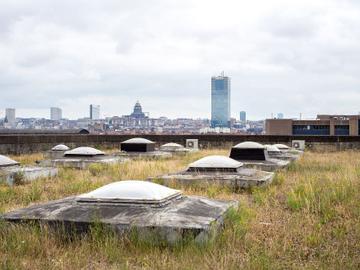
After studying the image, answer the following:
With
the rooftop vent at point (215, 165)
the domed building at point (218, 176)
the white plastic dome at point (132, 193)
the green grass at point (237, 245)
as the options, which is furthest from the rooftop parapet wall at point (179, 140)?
the white plastic dome at point (132, 193)

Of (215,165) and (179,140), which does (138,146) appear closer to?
(179,140)

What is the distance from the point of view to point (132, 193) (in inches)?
290

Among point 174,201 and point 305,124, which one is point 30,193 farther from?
point 305,124

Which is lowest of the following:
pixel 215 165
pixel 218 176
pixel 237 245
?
pixel 237 245

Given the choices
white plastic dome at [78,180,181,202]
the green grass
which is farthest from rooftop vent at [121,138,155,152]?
white plastic dome at [78,180,181,202]

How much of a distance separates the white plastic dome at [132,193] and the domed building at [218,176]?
407cm

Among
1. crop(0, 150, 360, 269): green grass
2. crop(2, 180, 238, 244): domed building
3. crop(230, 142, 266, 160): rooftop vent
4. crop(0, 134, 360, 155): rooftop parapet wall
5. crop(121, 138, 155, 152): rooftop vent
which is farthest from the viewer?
crop(0, 134, 360, 155): rooftop parapet wall

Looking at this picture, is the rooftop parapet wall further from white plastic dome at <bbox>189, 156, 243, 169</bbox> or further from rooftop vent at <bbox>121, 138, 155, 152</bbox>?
white plastic dome at <bbox>189, 156, 243, 169</bbox>

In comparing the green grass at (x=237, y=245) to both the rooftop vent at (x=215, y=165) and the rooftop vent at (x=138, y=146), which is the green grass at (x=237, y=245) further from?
the rooftop vent at (x=138, y=146)

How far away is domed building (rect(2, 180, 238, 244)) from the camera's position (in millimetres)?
5996

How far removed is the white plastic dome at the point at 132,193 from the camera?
7.27 meters

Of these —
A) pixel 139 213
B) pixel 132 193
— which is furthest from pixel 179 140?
pixel 139 213

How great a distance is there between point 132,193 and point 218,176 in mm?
5108

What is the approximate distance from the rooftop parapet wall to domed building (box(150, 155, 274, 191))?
14.3 m
